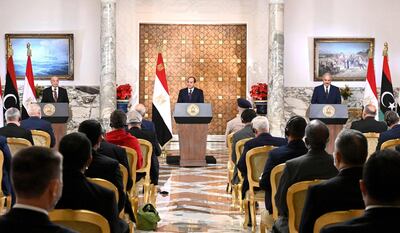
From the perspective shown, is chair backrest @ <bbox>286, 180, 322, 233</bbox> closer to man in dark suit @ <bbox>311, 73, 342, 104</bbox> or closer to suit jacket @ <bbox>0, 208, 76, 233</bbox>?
suit jacket @ <bbox>0, 208, 76, 233</bbox>

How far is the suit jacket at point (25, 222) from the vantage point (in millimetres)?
2389

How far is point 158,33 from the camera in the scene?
18.4m

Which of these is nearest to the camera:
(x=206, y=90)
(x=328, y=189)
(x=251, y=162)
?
(x=328, y=189)

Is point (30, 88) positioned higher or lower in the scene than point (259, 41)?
lower

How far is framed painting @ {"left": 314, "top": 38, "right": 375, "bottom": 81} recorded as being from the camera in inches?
700

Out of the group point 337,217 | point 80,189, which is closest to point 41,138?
point 80,189

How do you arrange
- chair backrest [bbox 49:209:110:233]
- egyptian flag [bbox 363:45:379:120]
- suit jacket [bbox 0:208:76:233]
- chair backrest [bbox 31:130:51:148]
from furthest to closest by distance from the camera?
egyptian flag [bbox 363:45:379:120] < chair backrest [bbox 31:130:51:148] < chair backrest [bbox 49:209:110:233] < suit jacket [bbox 0:208:76:233]

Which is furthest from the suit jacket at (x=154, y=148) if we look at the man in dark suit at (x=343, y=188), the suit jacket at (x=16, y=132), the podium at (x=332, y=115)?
the podium at (x=332, y=115)

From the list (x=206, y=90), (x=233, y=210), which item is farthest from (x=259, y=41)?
(x=233, y=210)

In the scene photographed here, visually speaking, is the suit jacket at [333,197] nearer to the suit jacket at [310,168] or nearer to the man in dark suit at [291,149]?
the suit jacket at [310,168]

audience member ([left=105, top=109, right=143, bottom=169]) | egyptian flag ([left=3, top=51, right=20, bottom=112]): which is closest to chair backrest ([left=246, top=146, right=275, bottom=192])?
audience member ([left=105, top=109, right=143, bottom=169])

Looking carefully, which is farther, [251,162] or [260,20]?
[260,20]

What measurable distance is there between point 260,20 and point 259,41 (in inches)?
23.6

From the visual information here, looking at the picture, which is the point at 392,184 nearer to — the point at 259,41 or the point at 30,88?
the point at 30,88
